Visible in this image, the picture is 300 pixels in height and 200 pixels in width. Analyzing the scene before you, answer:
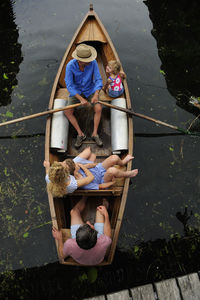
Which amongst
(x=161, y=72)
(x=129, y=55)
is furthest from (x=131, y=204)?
(x=129, y=55)

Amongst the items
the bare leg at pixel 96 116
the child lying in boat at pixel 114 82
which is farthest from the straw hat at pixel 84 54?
the bare leg at pixel 96 116

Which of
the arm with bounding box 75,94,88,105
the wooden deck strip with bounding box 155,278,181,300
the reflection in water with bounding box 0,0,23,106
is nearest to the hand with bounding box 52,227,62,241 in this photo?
the wooden deck strip with bounding box 155,278,181,300

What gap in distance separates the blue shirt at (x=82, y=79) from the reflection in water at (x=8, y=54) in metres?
2.74

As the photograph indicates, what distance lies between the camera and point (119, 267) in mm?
4391

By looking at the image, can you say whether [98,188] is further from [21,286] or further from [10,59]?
[10,59]

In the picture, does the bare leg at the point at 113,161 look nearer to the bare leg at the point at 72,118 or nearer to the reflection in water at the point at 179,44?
the bare leg at the point at 72,118

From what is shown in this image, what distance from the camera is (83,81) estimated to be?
190 inches

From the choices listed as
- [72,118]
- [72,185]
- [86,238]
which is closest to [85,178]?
[72,185]

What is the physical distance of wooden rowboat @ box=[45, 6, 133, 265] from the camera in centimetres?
391

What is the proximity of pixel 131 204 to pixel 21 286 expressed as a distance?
263cm

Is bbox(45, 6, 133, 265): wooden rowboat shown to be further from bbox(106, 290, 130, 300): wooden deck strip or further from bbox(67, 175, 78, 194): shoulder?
bbox(106, 290, 130, 300): wooden deck strip

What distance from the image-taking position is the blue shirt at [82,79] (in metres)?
4.61

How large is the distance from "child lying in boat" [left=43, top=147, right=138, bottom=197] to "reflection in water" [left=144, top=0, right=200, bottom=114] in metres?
3.54

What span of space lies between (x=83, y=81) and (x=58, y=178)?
237 centimetres
